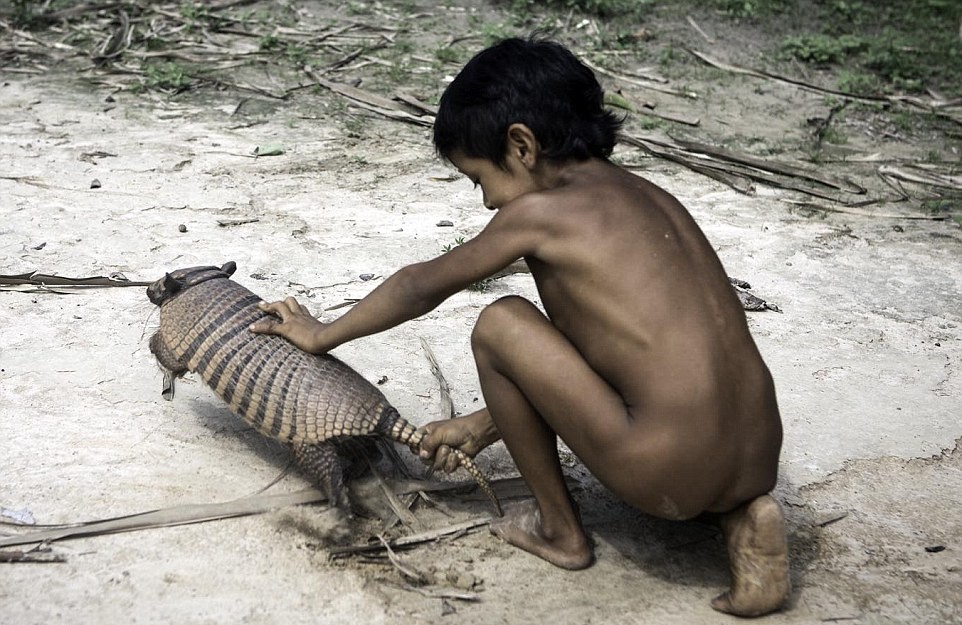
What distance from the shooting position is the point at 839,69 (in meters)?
8.17

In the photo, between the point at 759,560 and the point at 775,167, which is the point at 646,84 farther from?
the point at 759,560

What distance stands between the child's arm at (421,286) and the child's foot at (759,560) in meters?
0.94

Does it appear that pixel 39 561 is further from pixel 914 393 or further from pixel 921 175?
pixel 921 175

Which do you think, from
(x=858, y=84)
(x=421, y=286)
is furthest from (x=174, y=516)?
(x=858, y=84)

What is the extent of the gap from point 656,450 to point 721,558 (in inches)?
28.4

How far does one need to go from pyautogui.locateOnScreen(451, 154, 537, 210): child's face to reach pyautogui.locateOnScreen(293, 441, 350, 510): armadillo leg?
92cm

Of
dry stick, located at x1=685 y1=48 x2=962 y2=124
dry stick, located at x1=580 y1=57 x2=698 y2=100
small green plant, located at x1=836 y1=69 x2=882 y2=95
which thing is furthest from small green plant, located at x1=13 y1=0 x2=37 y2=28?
small green plant, located at x1=836 y1=69 x2=882 y2=95

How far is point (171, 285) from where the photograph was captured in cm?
343

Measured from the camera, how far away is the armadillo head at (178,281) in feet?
11.3

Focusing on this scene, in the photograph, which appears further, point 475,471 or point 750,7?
point 750,7

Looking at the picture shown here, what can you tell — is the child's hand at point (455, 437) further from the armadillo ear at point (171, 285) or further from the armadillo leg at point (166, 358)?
the armadillo ear at point (171, 285)

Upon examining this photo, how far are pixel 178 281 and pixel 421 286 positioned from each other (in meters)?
1.04

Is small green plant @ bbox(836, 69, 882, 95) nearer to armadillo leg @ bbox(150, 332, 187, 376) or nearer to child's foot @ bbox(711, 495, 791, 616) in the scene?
child's foot @ bbox(711, 495, 791, 616)

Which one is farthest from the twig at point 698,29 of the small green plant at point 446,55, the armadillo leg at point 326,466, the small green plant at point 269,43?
the armadillo leg at point 326,466
